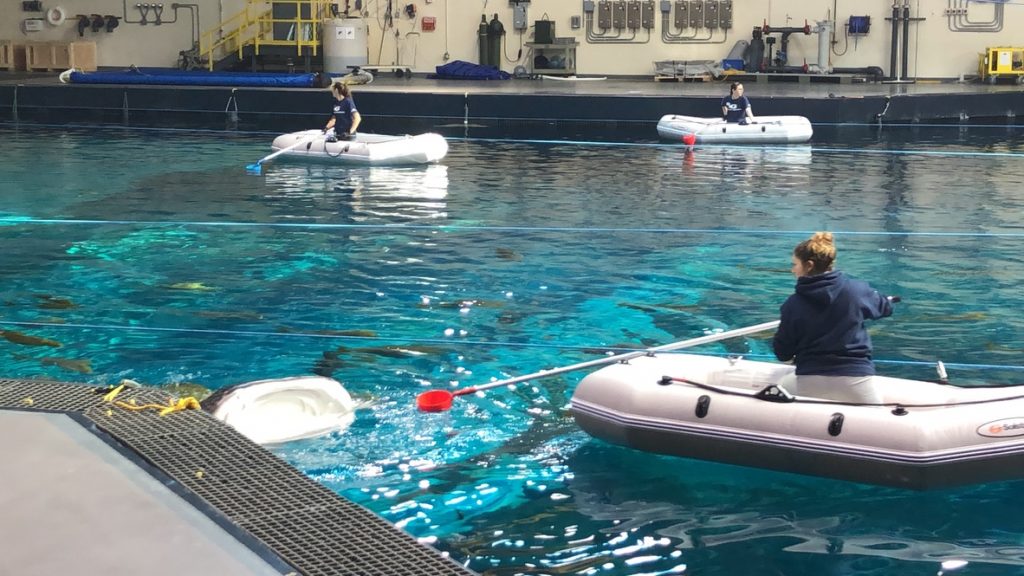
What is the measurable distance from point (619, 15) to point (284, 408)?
2095 cm

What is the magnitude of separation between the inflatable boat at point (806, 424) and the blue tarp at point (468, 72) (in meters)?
20.3

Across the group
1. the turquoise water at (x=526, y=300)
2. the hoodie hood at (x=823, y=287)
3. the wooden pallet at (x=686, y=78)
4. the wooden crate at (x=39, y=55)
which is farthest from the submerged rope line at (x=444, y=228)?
the wooden crate at (x=39, y=55)

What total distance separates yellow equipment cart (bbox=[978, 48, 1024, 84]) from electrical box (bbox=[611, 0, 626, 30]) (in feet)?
23.7

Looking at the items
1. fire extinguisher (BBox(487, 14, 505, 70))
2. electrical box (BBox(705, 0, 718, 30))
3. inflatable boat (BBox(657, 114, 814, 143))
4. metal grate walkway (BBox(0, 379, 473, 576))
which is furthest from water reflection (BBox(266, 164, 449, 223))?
electrical box (BBox(705, 0, 718, 30))

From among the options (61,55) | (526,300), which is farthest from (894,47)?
(526,300)

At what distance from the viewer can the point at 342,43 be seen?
25.4 metres

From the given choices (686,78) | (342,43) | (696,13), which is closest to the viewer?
(686,78)

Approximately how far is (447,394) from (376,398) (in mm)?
591

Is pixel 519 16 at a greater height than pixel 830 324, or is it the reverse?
pixel 519 16

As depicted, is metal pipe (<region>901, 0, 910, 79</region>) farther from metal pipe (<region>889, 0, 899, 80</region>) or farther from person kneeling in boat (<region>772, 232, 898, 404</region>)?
person kneeling in boat (<region>772, 232, 898, 404</region>)

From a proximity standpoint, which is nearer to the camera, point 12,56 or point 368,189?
point 368,189

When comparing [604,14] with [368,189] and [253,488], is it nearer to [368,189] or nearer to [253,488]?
[368,189]

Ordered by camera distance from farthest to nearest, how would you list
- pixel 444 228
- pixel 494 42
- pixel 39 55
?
pixel 39 55
pixel 494 42
pixel 444 228

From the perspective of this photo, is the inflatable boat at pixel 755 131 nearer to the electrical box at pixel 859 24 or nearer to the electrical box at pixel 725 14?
the electrical box at pixel 859 24
